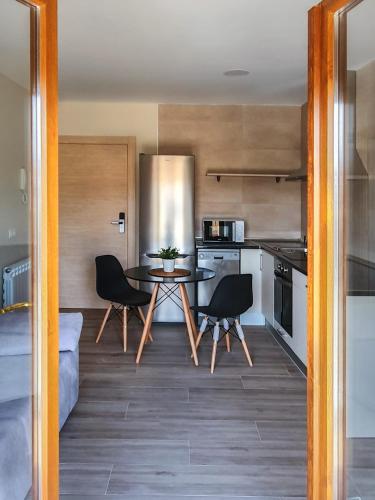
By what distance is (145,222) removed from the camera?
516 cm

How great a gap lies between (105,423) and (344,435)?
5.12 ft

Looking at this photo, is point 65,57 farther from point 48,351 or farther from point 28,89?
point 48,351

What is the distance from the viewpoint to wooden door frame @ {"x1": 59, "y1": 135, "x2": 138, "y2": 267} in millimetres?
5633

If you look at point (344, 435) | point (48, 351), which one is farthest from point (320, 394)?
point (48, 351)

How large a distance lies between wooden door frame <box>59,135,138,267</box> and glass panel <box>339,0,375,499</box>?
390 cm

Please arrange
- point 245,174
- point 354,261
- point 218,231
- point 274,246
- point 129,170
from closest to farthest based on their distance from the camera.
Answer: point 354,261 → point 274,246 → point 218,231 → point 245,174 → point 129,170

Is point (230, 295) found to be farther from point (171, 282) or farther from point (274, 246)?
point (274, 246)

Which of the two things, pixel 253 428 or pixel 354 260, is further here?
pixel 253 428

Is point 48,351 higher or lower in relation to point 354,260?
lower

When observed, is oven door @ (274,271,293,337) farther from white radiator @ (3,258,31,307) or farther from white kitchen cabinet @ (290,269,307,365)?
white radiator @ (3,258,31,307)

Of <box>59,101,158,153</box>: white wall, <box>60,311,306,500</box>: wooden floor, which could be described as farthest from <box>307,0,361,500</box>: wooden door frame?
<box>59,101,158,153</box>: white wall

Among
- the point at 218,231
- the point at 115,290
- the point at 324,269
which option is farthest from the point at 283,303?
the point at 324,269

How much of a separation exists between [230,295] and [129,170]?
8.26 feet

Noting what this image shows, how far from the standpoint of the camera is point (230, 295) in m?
3.77
